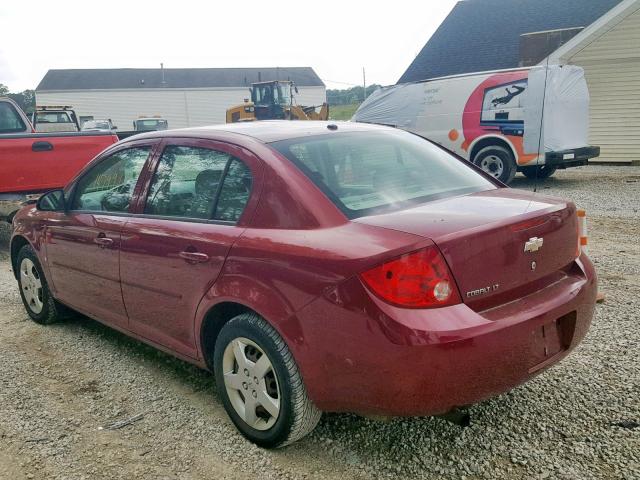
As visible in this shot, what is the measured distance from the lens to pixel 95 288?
12.9 ft

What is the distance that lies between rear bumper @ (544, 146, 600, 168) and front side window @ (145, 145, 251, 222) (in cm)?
992

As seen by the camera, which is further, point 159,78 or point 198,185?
point 159,78

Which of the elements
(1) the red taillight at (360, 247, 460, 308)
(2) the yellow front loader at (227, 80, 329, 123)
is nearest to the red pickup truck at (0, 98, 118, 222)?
(1) the red taillight at (360, 247, 460, 308)

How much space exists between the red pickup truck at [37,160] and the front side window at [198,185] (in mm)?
4702

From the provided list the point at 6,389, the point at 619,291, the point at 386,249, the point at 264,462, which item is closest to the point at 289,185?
the point at 386,249

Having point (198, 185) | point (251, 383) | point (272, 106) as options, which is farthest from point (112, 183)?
point (272, 106)

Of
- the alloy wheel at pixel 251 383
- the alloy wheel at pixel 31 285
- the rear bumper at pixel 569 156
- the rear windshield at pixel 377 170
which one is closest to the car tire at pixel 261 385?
the alloy wheel at pixel 251 383

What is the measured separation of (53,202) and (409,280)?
3148 millimetres

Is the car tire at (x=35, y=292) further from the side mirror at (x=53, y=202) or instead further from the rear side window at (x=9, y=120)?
the rear side window at (x=9, y=120)

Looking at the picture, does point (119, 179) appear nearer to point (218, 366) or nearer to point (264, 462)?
point (218, 366)

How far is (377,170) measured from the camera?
305 cm

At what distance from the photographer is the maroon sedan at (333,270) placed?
2.29 meters

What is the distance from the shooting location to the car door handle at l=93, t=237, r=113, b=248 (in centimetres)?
364

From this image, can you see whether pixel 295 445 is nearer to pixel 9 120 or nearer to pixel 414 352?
pixel 414 352
